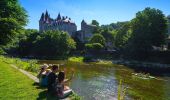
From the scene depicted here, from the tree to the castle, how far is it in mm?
61620

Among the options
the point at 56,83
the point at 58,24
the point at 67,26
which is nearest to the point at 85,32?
the point at 67,26

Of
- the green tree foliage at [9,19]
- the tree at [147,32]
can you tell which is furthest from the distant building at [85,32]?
the green tree foliage at [9,19]

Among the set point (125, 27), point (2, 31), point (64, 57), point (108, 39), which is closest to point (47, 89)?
point (2, 31)

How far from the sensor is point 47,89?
58.0 ft

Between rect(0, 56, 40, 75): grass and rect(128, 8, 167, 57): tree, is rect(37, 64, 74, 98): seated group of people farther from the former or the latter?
rect(128, 8, 167, 57): tree

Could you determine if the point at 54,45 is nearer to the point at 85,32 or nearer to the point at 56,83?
the point at 85,32

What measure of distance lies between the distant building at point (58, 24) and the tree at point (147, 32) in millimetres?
75556

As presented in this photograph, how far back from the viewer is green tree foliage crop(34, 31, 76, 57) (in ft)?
343

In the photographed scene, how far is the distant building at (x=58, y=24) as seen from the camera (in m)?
158

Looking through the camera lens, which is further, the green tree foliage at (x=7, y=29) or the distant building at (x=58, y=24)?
the distant building at (x=58, y=24)

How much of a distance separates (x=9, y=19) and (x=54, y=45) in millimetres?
76649

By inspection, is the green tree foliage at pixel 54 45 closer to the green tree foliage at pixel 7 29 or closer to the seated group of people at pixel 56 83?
the green tree foliage at pixel 7 29

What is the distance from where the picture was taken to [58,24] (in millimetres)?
165625

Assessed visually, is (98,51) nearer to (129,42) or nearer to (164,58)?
(129,42)
